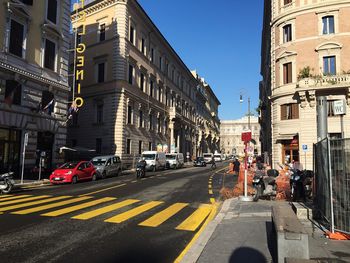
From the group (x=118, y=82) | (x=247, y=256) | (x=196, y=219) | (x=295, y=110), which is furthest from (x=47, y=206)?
(x=118, y=82)

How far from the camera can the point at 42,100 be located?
2541 cm

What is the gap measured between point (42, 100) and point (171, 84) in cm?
3533

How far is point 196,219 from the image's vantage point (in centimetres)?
981

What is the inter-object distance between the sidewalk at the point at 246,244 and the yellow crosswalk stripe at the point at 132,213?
2.43 metres

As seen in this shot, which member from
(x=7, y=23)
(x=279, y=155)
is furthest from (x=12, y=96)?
(x=279, y=155)

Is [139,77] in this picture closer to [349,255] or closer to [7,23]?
[7,23]

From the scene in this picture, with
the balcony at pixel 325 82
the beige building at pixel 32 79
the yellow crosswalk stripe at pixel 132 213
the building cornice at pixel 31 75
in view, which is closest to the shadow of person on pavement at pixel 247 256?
the yellow crosswalk stripe at pixel 132 213

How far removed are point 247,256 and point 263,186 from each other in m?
7.56

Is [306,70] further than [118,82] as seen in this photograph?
No

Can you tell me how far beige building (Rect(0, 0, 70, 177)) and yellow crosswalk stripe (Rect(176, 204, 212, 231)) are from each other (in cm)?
1602

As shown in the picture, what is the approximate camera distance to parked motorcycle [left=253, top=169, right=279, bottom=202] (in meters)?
12.8

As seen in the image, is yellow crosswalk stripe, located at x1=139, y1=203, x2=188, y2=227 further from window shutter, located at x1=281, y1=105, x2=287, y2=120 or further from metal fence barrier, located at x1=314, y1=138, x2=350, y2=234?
window shutter, located at x1=281, y1=105, x2=287, y2=120

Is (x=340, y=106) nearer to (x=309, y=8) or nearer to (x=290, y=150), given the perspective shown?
(x=290, y=150)

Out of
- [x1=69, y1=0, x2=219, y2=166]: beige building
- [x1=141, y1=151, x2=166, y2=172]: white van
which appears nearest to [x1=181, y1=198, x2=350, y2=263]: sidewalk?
[x1=141, y1=151, x2=166, y2=172]: white van
